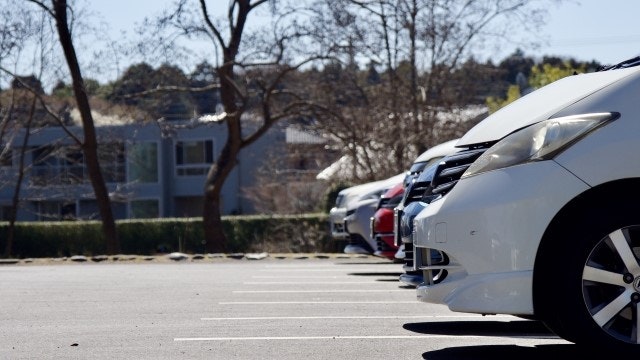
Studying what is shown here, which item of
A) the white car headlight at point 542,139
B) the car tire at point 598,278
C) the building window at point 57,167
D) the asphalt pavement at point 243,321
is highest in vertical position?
the building window at point 57,167

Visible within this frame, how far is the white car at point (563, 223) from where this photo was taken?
5750mm

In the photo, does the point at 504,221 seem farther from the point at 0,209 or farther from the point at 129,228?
the point at 0,209

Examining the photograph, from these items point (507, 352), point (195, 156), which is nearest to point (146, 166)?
point (195, 156)

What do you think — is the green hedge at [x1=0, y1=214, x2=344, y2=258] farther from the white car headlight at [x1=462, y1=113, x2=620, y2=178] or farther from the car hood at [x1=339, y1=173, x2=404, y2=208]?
the white car headlight at [x1=462, y1=113, x2=620, y2=178]

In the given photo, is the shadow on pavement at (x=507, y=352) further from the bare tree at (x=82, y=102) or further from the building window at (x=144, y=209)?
the building window at (x=144, y=209)

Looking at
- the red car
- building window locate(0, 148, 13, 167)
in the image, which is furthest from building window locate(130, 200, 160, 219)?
the red car

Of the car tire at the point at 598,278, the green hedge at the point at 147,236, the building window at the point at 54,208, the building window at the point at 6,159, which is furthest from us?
the building window at the point at 54,208

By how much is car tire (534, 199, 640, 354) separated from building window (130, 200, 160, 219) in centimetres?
4559

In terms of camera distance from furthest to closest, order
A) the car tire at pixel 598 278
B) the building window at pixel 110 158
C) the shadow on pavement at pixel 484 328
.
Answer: the building window at pixel 110 158, the shadow on pavement at pixel 484 328, the car tire at pixel 598 278

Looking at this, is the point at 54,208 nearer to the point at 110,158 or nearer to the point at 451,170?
the point at 110,158

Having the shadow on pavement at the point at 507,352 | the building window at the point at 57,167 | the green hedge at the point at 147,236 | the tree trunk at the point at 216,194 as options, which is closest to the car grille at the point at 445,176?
the shadow on pavement at the point at 507,352

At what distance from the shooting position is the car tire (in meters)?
5.72

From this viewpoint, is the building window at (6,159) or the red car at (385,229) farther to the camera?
the building window at (6,159)

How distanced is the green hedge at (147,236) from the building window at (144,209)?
17070mm
